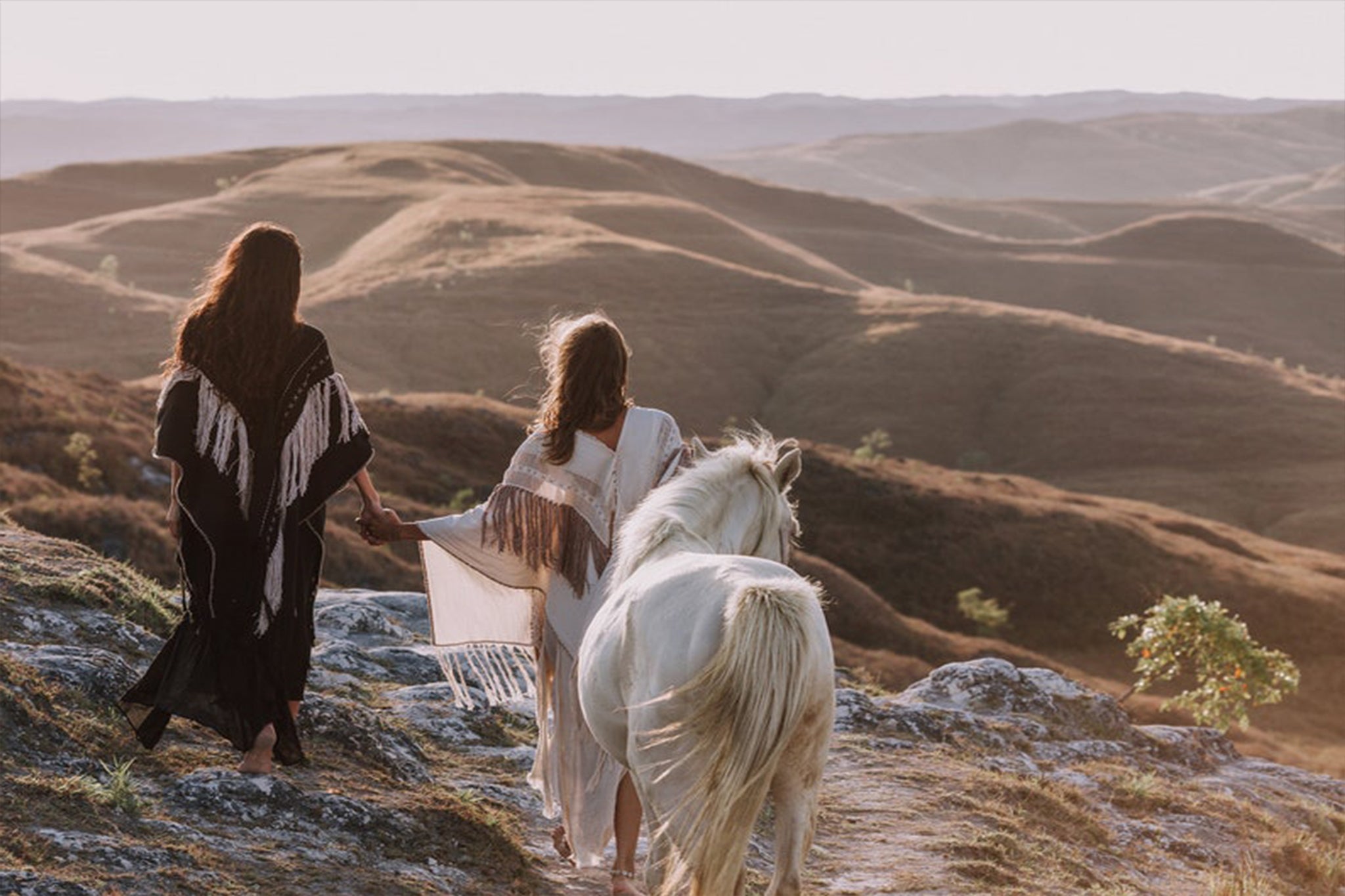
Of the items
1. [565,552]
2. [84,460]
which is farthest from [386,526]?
[84,460]

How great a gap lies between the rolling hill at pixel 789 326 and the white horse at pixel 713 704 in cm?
6243

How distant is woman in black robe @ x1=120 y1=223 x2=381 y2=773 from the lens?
674 cm

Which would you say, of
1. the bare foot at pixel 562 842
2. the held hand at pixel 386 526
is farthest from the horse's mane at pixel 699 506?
the bare foot at pixel 562 842

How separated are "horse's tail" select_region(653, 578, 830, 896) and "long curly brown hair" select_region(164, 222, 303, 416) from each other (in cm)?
271

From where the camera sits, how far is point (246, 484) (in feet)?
22.5

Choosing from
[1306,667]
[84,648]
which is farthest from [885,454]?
[84,648]

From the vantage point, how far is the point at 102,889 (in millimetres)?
5684

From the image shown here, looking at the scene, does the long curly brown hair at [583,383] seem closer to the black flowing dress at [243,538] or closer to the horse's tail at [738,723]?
the black flowing dress at [243,538]

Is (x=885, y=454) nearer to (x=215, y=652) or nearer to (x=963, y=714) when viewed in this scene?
(x=963, y=714)

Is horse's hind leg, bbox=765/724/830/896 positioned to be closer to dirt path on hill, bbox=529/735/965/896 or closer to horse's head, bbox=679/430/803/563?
horse's head, bbox=679/430/803/563

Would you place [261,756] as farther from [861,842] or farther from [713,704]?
[861,842]

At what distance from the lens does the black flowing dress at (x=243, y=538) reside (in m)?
6.80

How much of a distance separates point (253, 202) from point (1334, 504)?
343ft

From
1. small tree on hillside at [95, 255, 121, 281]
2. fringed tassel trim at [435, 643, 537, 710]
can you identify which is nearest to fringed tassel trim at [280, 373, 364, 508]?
fringed tassel trim at [435, 643, 537, 710]
